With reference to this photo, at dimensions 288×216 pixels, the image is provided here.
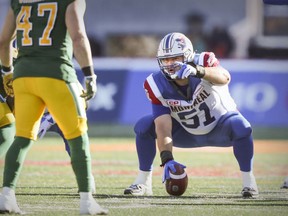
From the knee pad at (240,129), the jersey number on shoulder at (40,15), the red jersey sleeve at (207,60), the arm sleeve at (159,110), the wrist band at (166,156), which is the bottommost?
the wrist band at (166,156)

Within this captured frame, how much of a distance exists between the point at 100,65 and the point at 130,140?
218cm

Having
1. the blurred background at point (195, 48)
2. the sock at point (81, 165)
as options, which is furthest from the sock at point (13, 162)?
the blurred background at point (195, 48)

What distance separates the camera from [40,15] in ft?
20.4

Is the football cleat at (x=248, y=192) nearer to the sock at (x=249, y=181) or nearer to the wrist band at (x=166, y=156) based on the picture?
the sock at (x=249, y=181)

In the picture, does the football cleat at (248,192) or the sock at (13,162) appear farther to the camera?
the football cleat at (248,192)

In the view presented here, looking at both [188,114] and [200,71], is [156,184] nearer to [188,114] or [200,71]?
[188,114]

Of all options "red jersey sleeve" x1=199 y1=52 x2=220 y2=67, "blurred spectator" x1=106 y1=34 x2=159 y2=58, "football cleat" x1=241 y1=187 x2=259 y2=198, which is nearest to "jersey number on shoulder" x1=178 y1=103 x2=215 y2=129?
"red jersey sleeve" x1=199 y1=52 x2=220 y2=67

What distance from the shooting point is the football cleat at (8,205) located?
6.12 m

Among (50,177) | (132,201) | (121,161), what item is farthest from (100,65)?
(132,201)

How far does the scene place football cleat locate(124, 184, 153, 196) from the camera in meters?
7.44

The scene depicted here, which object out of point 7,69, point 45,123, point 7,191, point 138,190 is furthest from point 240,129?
point 7,191

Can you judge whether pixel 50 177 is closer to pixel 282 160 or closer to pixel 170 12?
pixel 282 160

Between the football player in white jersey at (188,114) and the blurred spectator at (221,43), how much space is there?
11996 millimetres

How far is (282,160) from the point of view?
11.1 metres
